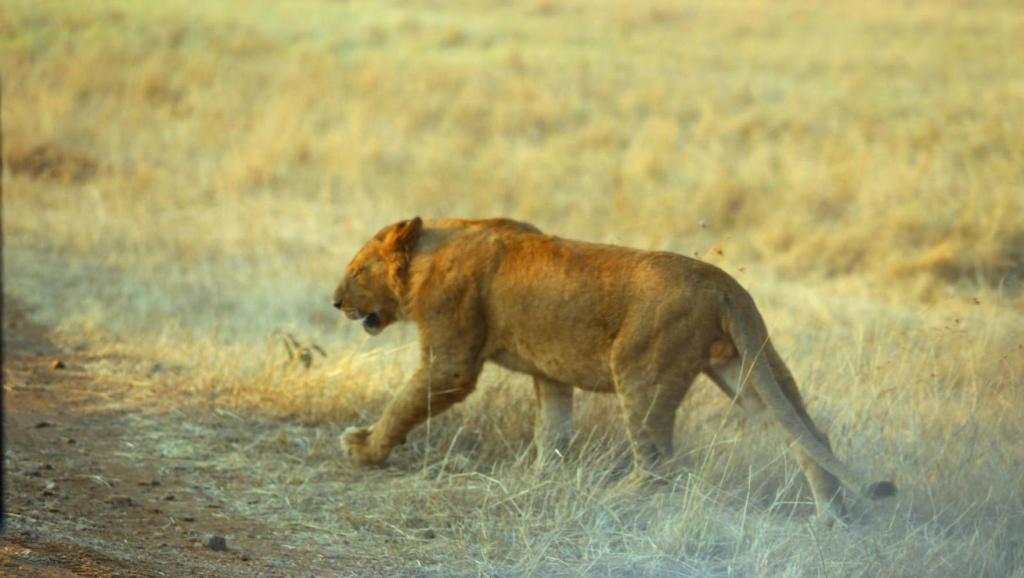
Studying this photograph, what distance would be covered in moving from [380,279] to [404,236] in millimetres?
234

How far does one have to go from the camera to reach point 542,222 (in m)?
13.0

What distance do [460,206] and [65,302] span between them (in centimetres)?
458

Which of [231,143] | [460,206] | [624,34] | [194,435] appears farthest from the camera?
[624,34]

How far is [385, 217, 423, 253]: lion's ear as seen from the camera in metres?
6.00

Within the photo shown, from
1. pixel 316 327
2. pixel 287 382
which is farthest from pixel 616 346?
pixel 316 327

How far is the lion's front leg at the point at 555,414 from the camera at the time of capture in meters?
6.11

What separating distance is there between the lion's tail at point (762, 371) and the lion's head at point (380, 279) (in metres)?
1.46

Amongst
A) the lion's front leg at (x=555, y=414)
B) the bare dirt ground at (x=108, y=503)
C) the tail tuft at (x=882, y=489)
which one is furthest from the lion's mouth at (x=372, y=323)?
the tail tuft at (x=882, y=489)

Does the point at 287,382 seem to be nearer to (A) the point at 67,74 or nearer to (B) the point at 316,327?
(B) the point at 316,327

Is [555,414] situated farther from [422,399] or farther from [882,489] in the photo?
[882,489]

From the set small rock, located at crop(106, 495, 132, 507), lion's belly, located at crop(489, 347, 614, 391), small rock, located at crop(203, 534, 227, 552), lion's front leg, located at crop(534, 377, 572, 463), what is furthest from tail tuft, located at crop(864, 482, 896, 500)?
small rock, located at crop(106, 495, 132, 507)

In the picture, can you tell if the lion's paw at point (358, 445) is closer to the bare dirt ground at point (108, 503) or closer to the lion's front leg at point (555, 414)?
the bare dirt ground at point (108, 503)

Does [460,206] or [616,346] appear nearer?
[616,346]

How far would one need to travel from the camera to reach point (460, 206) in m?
13.4
